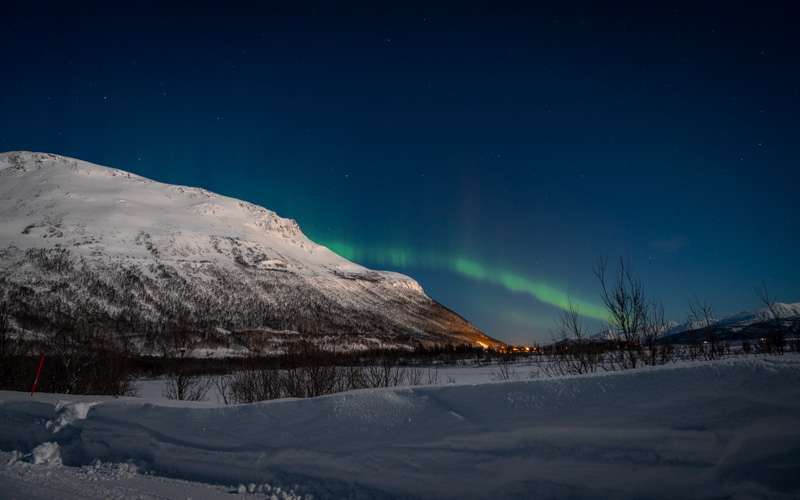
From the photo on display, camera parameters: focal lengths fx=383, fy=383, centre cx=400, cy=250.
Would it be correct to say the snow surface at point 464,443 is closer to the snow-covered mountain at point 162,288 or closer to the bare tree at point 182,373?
the bare tree at point 182,373

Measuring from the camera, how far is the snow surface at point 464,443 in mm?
2906

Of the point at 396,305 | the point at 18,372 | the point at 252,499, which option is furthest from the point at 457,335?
the point at 252,499

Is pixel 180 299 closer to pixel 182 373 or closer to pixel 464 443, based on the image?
pixel 182 373

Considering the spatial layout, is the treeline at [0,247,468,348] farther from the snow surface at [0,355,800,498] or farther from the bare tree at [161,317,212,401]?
the snow surface at [0,355,800,498]

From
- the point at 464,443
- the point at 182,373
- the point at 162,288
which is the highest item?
the point at 162,288

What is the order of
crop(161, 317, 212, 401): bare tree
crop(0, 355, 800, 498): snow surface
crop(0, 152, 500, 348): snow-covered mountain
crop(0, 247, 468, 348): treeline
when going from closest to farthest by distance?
1. crop(0, 355, 800, 498): snow surface
2. crop(161, 317, 212, 401): bare tree
3. crop(0, 247, 468, 348): treeline
4. crop(0, 152, 500, 348): snow-covered mountain

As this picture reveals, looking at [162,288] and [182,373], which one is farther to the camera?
[162,288]

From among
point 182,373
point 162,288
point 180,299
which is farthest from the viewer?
point 162,288

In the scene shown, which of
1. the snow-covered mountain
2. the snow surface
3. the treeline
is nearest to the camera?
the snow surface

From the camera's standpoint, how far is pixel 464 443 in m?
3.78

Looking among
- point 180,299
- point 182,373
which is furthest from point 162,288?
point 182,373

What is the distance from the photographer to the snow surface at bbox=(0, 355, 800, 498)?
291 cm

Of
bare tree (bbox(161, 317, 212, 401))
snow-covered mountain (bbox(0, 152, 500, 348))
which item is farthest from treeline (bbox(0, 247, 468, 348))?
bare tree (bbox(161, 317, 212, 401))

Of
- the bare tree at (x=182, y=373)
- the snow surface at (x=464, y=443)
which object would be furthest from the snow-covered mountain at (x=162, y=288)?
the snow surface at (x=464, y=443)
